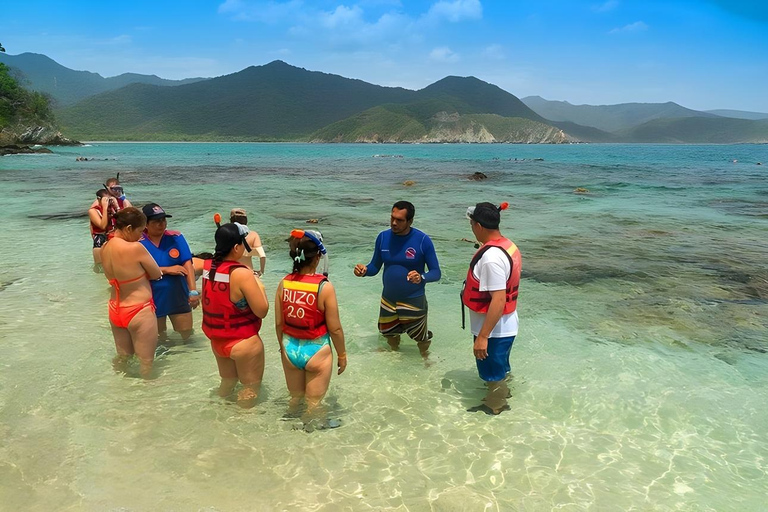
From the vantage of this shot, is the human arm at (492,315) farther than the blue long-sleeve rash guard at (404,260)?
No

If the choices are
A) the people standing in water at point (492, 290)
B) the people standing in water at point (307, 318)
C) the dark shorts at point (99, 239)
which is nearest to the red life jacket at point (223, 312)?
the people standing in water at point (307, 318)

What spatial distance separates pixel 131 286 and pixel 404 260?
296 cm

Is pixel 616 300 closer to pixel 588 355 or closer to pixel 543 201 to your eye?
pixel 588 355

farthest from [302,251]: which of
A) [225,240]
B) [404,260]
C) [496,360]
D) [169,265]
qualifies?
[169,265]

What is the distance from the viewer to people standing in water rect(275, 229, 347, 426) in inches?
158

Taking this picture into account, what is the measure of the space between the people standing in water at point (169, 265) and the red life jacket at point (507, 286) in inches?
129

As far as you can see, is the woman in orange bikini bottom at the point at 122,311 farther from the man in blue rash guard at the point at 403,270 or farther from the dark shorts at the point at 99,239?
the dark shorts at the point at 99,239

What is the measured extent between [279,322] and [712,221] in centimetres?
2047

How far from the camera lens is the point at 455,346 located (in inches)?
279

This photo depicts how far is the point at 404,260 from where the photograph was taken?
5801 mm

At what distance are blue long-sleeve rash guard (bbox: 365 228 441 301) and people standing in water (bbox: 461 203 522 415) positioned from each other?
3.58ft

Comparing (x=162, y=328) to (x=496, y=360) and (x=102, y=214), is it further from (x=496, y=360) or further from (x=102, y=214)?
(x=496, y=360)

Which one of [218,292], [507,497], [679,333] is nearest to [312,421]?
[218,292]

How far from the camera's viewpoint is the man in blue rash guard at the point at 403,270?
5.70m
